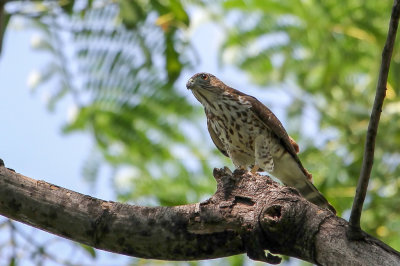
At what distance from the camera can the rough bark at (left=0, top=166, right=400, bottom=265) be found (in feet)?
12.2

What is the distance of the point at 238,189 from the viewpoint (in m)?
3.98

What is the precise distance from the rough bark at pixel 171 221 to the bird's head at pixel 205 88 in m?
2.78

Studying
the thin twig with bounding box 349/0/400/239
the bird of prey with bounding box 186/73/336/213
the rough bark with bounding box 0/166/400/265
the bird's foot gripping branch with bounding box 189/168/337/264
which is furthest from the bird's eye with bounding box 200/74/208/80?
the thin twig with bounding box 349/0/400/239

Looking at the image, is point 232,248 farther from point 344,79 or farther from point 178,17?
point 344,79

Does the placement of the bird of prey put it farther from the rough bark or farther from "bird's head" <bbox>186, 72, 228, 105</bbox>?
the rough bark

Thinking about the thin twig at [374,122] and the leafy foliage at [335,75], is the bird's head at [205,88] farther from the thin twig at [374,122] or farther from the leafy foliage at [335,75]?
the thin twig at [374,122]

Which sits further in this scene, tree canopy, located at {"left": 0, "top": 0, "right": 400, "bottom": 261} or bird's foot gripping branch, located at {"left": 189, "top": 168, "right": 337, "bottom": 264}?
tree canopy, located at {"left": 0, "top": 0, "right": 400, "bottom": 261}

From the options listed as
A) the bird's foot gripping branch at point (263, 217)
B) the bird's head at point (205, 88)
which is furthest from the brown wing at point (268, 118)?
the bird's foot gripping branch at point (263, 217)

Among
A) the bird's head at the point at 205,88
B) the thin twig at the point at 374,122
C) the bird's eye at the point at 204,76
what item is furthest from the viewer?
the bird's eye at the point at 204,76

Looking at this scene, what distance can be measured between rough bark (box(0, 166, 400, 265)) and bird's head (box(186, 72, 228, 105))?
2780 millimetres

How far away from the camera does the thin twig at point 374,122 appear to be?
327 centimetres

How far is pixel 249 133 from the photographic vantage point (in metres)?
6.42

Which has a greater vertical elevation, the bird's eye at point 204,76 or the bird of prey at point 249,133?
the bird's eye at point 204,76

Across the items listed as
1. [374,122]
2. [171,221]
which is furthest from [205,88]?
[374,122]
